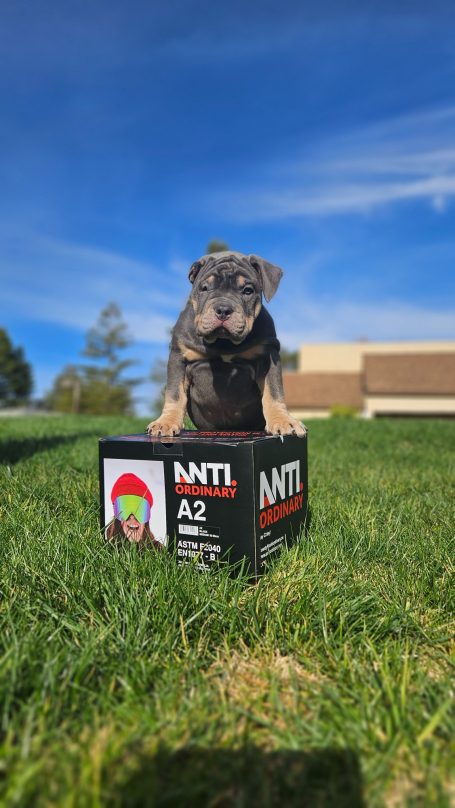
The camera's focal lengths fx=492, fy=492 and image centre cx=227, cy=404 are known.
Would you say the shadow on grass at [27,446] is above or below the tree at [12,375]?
below

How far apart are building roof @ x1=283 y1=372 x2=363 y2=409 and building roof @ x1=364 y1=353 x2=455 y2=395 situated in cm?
162

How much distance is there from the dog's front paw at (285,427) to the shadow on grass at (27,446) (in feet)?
9.08

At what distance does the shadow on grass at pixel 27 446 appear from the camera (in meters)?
4.82

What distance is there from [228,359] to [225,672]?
1.72 metres

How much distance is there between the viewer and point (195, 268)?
9.57ft

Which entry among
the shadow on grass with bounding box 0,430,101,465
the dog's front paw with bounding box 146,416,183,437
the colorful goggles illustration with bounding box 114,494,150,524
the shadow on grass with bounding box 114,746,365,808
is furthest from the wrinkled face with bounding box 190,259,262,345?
the shadow on grass with bounding box 0,430,101,465

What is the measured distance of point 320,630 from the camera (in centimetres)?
184

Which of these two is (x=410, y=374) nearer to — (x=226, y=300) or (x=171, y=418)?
(x=171, y=418)

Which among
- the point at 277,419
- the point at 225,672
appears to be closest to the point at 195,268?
the point at 277,419

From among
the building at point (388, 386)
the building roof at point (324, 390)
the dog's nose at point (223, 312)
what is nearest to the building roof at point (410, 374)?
the building at point (388, 386)

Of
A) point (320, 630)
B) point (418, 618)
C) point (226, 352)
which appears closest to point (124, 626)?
point (320, 630)

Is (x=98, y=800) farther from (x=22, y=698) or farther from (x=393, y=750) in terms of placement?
(x=393, y=750)

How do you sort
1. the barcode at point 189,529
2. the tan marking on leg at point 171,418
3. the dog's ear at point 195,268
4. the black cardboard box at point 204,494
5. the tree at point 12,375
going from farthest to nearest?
the tree at point 12,375 → the dog's ear at point 195,268 → the tan marking on leg at point 171,418 → the barcode at point 189,529 → the black cardboard box at point 204,494

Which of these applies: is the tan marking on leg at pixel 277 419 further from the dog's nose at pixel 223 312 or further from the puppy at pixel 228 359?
the dog's nose at pixel 223 312
